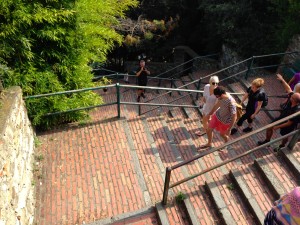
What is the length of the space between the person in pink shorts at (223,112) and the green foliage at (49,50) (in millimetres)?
2867

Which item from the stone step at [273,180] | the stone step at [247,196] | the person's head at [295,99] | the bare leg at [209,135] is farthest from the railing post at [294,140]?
the bare leg at [209,135]

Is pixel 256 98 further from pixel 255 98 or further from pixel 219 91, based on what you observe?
pixel 219 91

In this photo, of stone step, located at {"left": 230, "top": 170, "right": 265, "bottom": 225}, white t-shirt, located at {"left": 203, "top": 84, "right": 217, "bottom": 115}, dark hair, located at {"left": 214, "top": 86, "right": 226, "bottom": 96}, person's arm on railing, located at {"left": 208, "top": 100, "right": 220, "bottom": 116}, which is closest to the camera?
stone step, located at {"left": 230, "top": 170, "right": 265, "bottom": 225}

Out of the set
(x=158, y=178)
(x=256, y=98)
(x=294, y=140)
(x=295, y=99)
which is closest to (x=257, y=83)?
(x=256, y=98)

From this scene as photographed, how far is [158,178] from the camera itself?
5262mm

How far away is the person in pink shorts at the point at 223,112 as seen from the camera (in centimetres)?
506

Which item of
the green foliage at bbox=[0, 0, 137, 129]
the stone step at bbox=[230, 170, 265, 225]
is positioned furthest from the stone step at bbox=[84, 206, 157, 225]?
the green foliage at bbox=[0, 0, 137, 129]

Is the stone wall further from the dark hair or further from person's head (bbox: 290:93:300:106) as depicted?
person's head (bbox: 290:93:300:106)

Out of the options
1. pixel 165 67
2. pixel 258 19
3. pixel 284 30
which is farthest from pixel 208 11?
pixel 165 67

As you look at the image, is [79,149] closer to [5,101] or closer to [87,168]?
[87,168]

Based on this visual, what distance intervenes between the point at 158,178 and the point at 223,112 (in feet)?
5.96

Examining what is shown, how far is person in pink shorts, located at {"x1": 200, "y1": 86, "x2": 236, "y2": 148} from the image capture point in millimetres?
5062

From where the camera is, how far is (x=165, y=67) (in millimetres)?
14297

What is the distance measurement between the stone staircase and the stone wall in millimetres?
426
